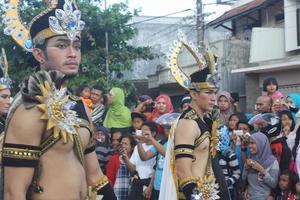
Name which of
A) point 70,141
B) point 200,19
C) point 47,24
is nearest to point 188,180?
point 70,141

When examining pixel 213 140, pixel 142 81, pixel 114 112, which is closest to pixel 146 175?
pixel 114 112

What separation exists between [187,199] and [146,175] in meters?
2.44

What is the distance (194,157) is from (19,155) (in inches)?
85.5

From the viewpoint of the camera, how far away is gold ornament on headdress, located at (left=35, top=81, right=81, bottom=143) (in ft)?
9.93

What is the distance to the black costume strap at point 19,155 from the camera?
9.59 feet

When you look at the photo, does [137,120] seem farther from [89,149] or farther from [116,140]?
[89,149]

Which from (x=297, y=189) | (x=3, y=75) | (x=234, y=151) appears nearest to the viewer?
(x=3, y=75)

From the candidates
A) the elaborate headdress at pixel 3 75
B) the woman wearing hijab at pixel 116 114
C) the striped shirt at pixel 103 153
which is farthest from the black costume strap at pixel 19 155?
the woman wearing hijab at pixel 116 114

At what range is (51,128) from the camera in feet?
10.0

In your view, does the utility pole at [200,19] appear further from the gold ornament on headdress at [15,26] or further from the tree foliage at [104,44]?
the gold ornament on headdress at [15,26]

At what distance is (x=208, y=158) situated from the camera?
489 cm

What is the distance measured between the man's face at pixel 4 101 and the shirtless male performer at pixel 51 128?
6.32ft

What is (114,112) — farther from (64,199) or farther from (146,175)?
(64,199)

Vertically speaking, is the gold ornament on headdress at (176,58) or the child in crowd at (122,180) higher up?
the gold ornament on headdress at (176,58)
